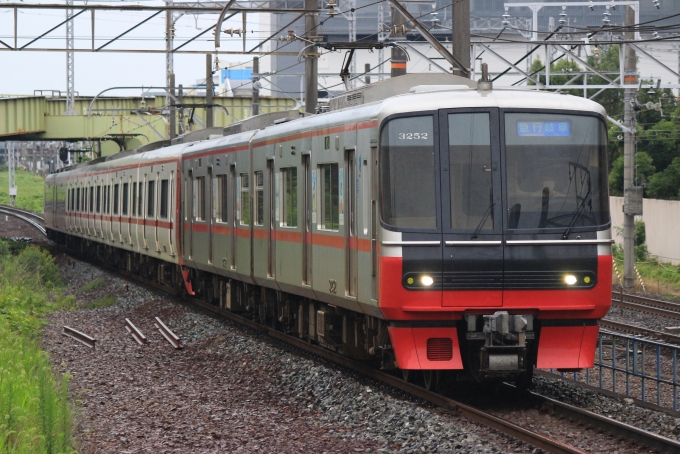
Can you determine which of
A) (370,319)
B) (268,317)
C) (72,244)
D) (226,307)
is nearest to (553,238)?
(370,319)

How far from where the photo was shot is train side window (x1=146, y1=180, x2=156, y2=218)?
23344mm

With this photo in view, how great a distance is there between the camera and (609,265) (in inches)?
379

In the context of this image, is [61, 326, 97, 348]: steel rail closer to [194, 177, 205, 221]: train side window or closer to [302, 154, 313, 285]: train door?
[194, 177, 205, 221]: train side window

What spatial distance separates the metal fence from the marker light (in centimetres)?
202

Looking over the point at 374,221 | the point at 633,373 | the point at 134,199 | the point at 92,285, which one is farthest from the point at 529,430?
the point at 134,199

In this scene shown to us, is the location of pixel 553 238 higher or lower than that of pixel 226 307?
higher

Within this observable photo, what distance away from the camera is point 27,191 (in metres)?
96.2

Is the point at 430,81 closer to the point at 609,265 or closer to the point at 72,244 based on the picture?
the point at 609,265

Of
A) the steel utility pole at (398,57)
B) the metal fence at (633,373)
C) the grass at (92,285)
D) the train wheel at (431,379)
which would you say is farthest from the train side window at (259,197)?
the grass at (92,285)

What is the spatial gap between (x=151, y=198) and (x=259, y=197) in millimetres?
9516

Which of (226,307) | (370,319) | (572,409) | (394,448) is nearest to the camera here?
(394,448)

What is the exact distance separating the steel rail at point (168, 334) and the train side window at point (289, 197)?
2.74 metres

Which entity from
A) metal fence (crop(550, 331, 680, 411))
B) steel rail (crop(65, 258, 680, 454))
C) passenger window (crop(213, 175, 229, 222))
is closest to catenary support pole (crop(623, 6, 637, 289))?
passenger window (crop(213, 175, 229, 222))

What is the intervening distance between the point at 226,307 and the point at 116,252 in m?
13.1
